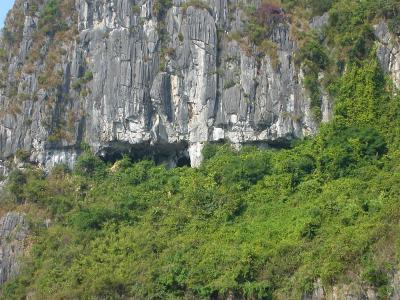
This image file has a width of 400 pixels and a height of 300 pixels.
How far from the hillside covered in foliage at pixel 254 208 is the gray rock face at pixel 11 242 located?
403 millimetres

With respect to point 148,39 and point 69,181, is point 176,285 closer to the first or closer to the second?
point 69,181

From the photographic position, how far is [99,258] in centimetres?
2648

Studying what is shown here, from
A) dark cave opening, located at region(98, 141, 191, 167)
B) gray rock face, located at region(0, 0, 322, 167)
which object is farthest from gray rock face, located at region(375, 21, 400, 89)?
dark cave opening, located at region(98, 141, 191, 167)

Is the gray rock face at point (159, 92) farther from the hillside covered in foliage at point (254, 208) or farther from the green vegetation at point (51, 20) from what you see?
the green vegetation at point (51, 20)

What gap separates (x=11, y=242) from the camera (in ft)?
93.5

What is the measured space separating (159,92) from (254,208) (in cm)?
717

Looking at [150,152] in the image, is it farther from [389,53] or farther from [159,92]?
[389,53]

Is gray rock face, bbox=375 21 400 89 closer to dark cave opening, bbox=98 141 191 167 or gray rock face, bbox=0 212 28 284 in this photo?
dark cave opening, bbox=98 141 191 167

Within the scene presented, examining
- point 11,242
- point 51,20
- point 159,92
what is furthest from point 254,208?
point 51,20

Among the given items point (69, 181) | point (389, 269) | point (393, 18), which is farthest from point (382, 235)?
point (69, 181)

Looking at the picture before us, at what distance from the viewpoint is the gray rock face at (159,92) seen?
3177 cm

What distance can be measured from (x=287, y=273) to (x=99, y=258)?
6606 mm

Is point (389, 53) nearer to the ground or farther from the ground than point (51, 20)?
nearer to the ground

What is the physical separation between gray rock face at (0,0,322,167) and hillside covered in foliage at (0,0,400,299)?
728 mm
